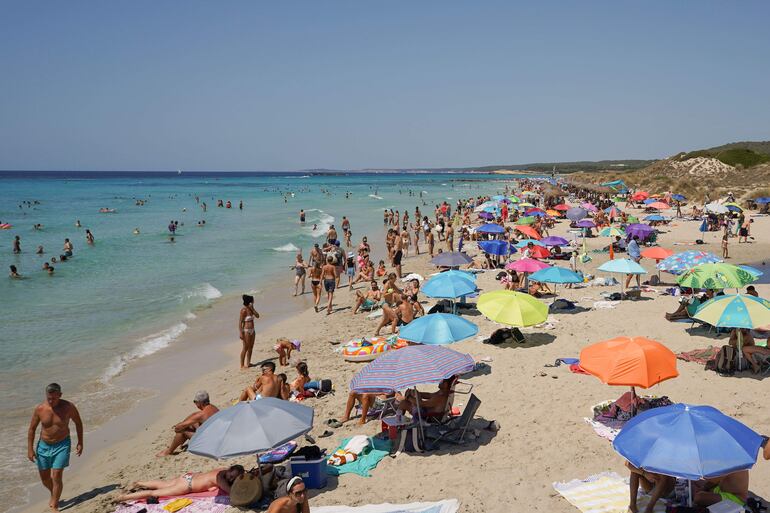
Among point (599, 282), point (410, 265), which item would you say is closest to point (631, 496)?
point (599, 282)

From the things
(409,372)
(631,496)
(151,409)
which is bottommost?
(151,409)

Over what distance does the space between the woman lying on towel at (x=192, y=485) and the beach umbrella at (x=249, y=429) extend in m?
0.72

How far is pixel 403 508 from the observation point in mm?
5387

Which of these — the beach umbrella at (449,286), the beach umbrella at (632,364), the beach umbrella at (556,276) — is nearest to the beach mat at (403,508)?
the beach umbrella at (632,364)

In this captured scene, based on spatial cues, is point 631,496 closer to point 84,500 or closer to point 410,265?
point 84,500

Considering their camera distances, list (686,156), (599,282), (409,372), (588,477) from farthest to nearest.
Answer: (686,156), (599,282), (409,372), (588,477)

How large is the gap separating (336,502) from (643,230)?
61.4ft

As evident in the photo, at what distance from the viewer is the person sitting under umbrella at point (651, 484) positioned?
4931 mm

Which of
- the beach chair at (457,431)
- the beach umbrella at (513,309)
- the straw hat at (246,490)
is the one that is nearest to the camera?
the straw hat at (246,490)

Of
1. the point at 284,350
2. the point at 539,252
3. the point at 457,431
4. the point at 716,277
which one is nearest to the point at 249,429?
the point at 457,431

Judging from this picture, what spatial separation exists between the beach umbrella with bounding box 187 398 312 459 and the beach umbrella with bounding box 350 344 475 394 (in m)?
0.89

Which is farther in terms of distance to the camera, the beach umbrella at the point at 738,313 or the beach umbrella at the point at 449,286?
the beach umbrella at the point at 449,286

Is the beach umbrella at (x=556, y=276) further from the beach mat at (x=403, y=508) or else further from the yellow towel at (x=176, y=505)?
the yellow towel at (x=176, y=505)

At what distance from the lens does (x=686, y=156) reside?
65.2 m
